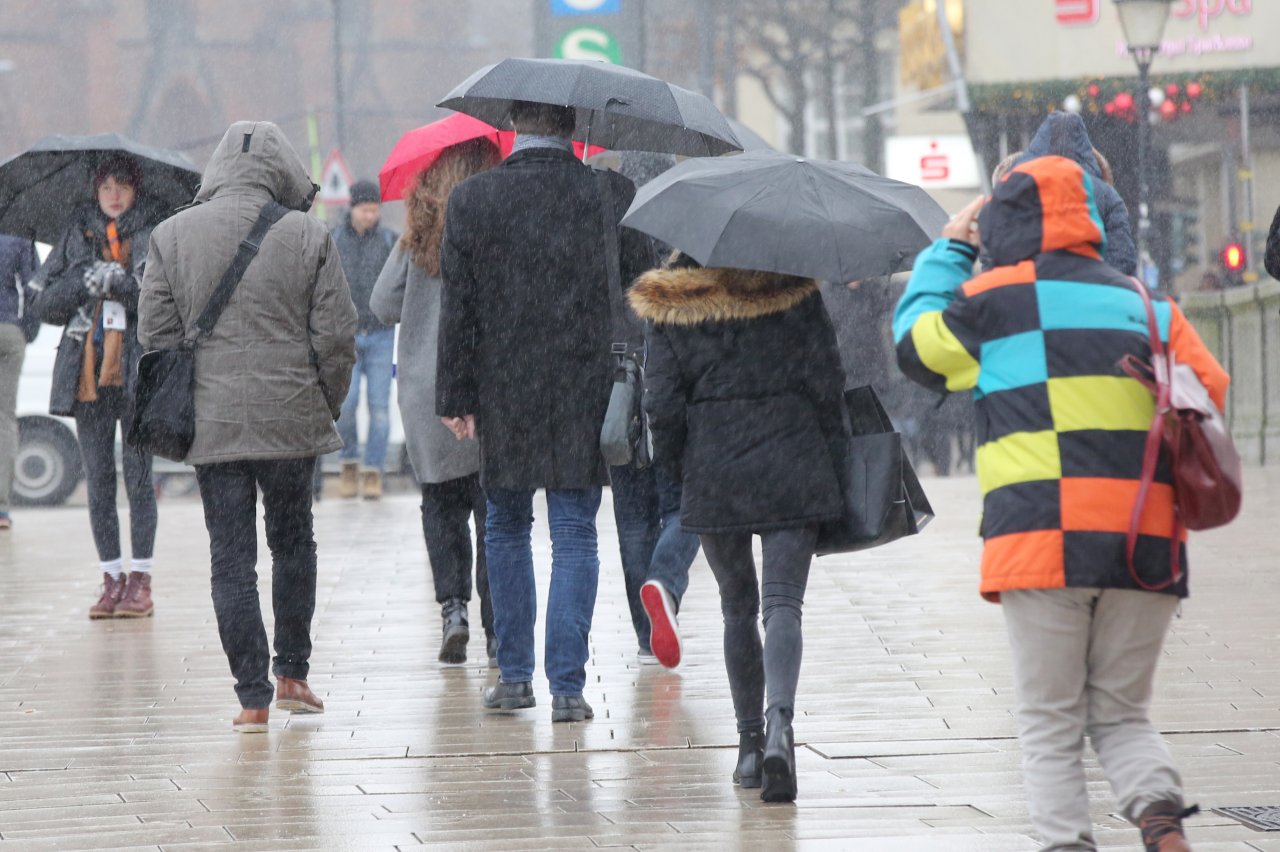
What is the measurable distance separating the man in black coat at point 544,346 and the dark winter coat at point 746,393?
909 millimetres

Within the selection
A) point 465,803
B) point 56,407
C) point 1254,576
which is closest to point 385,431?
point 56,407

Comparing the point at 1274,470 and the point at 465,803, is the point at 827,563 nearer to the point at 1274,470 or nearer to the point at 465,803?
the point at 465,803

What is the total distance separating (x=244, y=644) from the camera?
6504 millimetres

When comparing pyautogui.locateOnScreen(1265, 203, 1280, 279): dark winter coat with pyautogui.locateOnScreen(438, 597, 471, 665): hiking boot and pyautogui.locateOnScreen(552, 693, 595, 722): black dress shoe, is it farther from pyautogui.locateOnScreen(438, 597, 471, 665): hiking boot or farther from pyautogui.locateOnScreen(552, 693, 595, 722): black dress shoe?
pyautogui.locateOnScreen(438, 597, 471, 665): hiking boot

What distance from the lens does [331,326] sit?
662cm

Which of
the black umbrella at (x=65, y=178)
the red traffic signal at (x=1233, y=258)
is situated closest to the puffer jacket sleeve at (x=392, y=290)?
the black umbrella at (x=65, y=178)

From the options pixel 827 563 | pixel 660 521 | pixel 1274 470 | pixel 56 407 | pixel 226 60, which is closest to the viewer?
pixel 660 521

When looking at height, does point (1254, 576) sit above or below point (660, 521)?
below

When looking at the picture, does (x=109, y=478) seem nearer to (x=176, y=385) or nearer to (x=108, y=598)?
(x=108, y=598)

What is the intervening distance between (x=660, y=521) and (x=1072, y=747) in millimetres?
3436

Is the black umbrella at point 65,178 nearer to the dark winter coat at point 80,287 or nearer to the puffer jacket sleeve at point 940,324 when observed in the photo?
the dark winter coat at point 80,287

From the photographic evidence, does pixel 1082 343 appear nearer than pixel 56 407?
Yes

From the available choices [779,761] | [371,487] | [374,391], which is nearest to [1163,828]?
[779,761]

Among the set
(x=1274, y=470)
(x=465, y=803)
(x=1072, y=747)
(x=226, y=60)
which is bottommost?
(x=1274, y=470)
